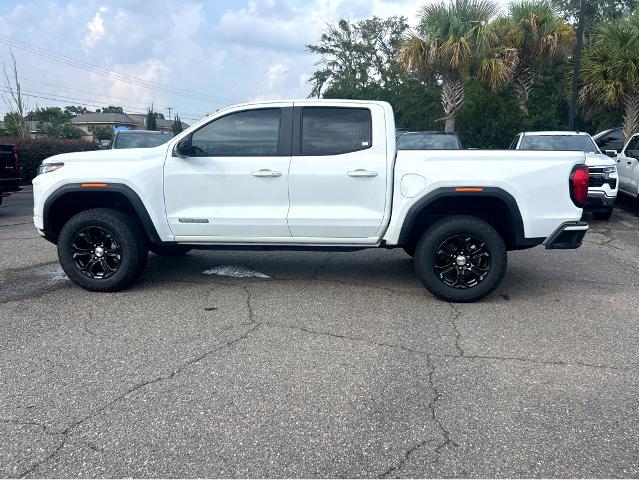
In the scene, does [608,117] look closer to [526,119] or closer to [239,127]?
[526,119]

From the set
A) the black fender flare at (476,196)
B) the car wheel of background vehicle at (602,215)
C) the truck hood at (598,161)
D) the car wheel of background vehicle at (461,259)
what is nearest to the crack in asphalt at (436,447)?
the car wheel of background vehicle at (461,259)

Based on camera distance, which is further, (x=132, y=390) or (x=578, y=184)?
(x=578, y=184)

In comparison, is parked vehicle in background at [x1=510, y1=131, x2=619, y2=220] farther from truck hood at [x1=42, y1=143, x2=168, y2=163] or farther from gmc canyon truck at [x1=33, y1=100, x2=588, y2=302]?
truck hood at [x1=42, y1=143, x2=168, y2=163]

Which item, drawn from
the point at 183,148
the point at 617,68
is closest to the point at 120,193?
the point at 183,148

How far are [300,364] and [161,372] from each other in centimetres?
98

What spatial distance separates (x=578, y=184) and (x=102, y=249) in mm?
4783

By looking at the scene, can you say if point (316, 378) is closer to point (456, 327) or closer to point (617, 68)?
point (456, 327)

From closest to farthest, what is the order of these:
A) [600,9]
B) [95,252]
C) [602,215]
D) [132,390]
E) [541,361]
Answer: [132,390], [541,361], [95,252], [602,215], [600,9]

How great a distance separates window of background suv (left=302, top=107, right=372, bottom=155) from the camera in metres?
5.82

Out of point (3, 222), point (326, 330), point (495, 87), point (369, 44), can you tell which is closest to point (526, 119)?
point (495, 87)

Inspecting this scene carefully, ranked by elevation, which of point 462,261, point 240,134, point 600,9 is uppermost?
point 600,9

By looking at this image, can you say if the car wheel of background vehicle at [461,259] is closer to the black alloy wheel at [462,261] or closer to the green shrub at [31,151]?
the black alloy wheel at [462,261]

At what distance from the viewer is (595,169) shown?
1070cm

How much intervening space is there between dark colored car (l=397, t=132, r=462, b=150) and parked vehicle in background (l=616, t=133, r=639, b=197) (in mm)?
3437
